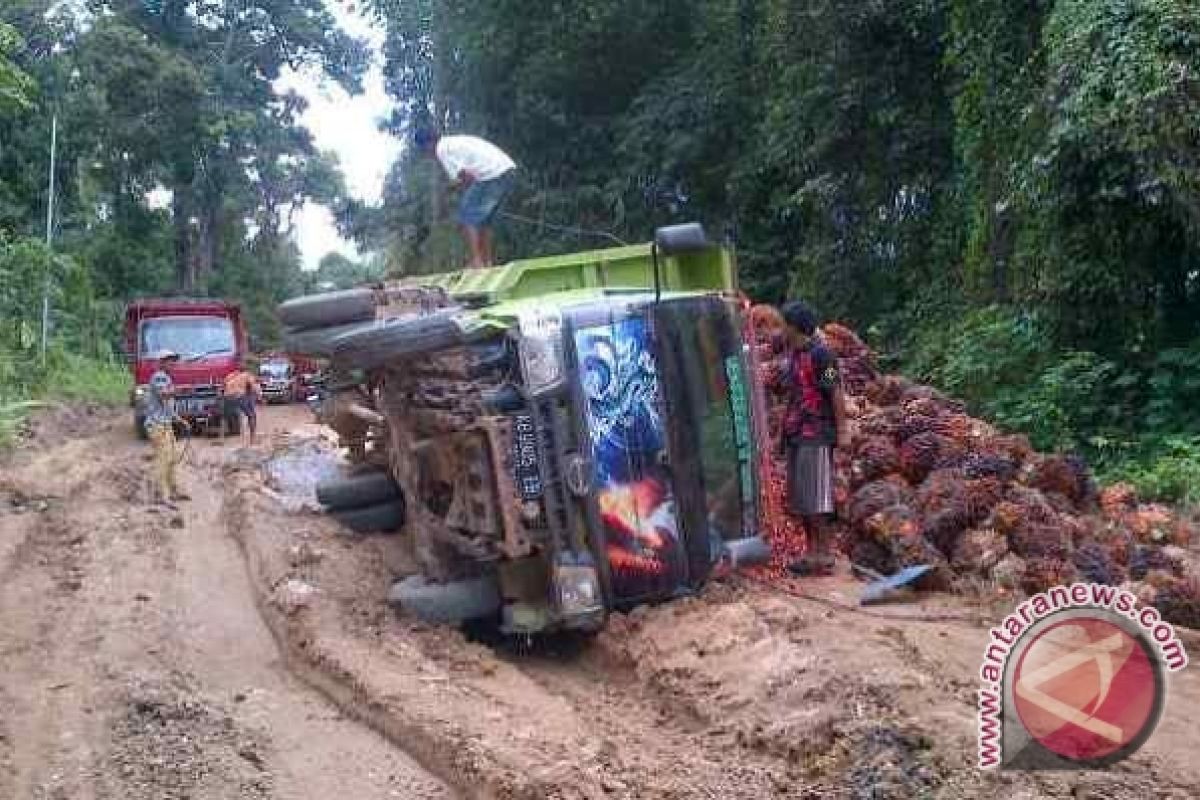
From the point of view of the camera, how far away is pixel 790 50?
57.7ft

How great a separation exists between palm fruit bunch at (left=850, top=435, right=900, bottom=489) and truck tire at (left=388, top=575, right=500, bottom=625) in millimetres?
2826

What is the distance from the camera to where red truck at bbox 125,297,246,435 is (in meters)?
18.6

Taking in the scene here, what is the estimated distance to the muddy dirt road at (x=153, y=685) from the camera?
190 inches

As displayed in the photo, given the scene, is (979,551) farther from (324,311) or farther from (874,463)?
(324,311)

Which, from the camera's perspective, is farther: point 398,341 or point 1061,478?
point 1061,478

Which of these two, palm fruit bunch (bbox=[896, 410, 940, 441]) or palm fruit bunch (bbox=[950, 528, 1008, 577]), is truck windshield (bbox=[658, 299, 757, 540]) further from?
palm fruit bunch (bbox=[896, 410, 940, 441])

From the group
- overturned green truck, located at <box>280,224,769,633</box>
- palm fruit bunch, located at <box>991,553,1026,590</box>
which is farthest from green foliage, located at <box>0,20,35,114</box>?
palm fruit bunch, located at <box>991,553,1026,590</box>

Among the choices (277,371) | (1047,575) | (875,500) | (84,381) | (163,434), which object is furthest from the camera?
(277,371)

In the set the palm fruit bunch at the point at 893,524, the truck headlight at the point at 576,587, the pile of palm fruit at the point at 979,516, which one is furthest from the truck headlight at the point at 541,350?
the palm fruit bunch at the point at 893,524

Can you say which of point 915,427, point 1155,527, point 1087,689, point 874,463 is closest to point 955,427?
point 915,427

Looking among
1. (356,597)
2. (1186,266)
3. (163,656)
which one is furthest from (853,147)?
(163,656)

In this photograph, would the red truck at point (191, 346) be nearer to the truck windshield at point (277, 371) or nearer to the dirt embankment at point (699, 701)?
the truck windshield at point (277, 371)

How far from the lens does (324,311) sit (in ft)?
25.4

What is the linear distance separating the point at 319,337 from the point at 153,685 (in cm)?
256
